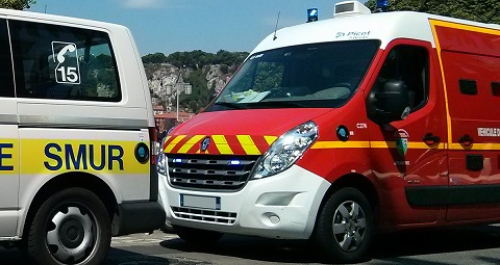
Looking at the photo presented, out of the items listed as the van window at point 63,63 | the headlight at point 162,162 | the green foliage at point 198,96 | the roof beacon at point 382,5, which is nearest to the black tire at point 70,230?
the van window at point 63,63

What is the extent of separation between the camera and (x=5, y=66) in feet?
19.7

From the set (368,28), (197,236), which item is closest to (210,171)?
(197,236)

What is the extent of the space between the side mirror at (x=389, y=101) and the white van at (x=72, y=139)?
2.30m

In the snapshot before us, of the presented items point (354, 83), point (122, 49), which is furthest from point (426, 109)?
point (122, 49)

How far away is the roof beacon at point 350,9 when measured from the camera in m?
9.00

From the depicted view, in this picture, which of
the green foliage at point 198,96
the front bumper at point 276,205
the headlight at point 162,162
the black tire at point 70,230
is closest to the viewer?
the black tire at point 70,230

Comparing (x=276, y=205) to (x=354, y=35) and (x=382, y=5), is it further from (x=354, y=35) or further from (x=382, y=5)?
(x=382, y=5)

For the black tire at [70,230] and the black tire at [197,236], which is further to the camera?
the black tire at [197,236]

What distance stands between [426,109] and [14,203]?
4306mm

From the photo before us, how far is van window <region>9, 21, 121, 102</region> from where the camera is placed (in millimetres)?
6129

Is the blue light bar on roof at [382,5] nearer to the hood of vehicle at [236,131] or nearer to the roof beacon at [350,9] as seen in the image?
the roof beacon at [350,9]

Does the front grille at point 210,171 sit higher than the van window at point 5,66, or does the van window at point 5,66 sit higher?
the van window at point 5,66

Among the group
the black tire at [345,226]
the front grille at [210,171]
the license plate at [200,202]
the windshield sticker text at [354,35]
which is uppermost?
the windshield sticker text at [354,35]

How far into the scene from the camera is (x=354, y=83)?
792 cm
